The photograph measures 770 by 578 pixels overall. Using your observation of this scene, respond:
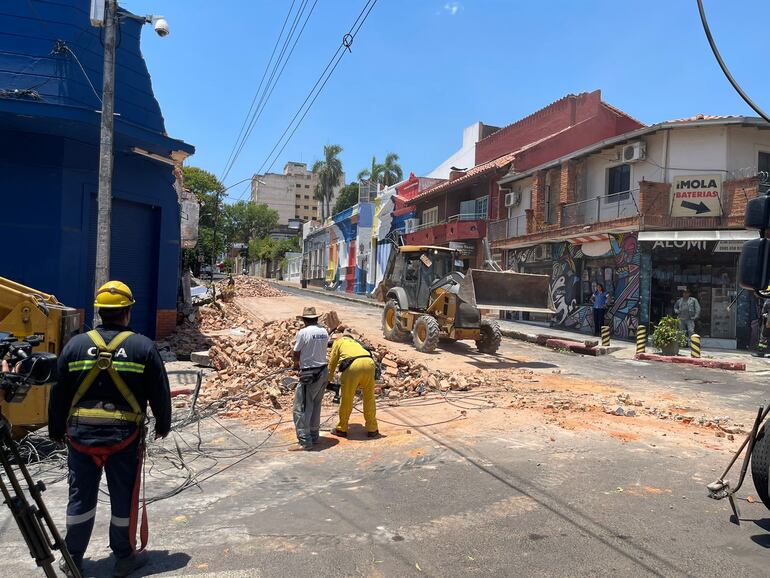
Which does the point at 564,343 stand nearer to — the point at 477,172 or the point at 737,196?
the point at 737,196

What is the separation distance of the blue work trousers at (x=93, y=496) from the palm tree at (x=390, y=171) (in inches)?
2281

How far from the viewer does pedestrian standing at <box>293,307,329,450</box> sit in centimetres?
662

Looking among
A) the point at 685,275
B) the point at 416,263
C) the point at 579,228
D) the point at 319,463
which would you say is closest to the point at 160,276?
the point at 416,263

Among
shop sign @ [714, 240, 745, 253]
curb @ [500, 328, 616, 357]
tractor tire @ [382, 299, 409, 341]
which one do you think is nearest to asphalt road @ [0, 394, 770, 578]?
tractor tire @ [382, 299, 409, 341]

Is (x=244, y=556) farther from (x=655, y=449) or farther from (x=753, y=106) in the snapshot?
(x=753, y=106)

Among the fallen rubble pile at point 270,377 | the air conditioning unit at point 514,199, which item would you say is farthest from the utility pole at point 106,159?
the air conditioning unit at point 514,199

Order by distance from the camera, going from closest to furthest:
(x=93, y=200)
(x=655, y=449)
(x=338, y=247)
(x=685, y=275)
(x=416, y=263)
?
1. (x=655, y=449)
2. (x=93, y=200)
3. (x=416, y=263)
4. (x=685, y=275)
5. (x=338, y=247)

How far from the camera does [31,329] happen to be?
5895mm

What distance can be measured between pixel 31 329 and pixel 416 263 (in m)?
10.8

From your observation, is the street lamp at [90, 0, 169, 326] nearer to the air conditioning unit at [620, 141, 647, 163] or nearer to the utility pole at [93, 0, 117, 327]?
the utility pole at [93, 0, 117, 327]

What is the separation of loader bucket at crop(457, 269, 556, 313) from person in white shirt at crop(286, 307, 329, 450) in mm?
7009

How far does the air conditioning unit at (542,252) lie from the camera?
2448 cm

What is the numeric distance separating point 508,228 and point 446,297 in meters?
14.2

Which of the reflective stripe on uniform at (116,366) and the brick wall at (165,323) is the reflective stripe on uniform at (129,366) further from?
the brick wall at (165,323)
